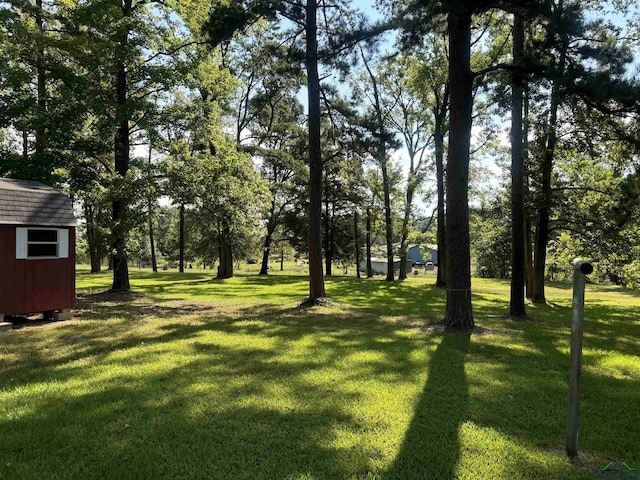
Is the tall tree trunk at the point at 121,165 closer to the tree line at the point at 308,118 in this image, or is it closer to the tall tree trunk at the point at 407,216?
the tree line at the point at 308,118

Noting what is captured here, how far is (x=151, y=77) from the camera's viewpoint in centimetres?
1298

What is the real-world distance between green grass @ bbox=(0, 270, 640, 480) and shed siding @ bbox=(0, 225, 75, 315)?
2.30 feet

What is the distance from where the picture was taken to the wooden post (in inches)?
119

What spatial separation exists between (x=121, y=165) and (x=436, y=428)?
13477mm

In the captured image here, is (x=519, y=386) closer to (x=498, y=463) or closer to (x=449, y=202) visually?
(x=498, y=463)

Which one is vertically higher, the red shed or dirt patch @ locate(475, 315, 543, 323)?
the red shed

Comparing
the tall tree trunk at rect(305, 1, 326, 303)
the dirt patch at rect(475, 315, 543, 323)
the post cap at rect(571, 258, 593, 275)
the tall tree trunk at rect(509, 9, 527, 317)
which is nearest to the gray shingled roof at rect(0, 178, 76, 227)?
the tall tree trunk at rect(305, 1, 326, 303)

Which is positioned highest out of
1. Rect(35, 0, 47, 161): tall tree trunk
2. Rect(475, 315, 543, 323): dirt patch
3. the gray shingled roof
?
Rect(35, 0, 47, 161): tall tree trunk

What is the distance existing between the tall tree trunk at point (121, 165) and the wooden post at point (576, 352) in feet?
39.7

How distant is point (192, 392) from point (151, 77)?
11.6 meters

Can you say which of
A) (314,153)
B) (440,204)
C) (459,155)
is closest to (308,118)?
(314,153)

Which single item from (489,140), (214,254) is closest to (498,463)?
(489,140)

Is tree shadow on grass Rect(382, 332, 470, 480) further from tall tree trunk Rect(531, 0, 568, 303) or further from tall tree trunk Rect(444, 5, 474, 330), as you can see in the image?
tall tree trunk Rect(531, 0, 568, 303)

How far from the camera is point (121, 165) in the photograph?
1388 centimetres
